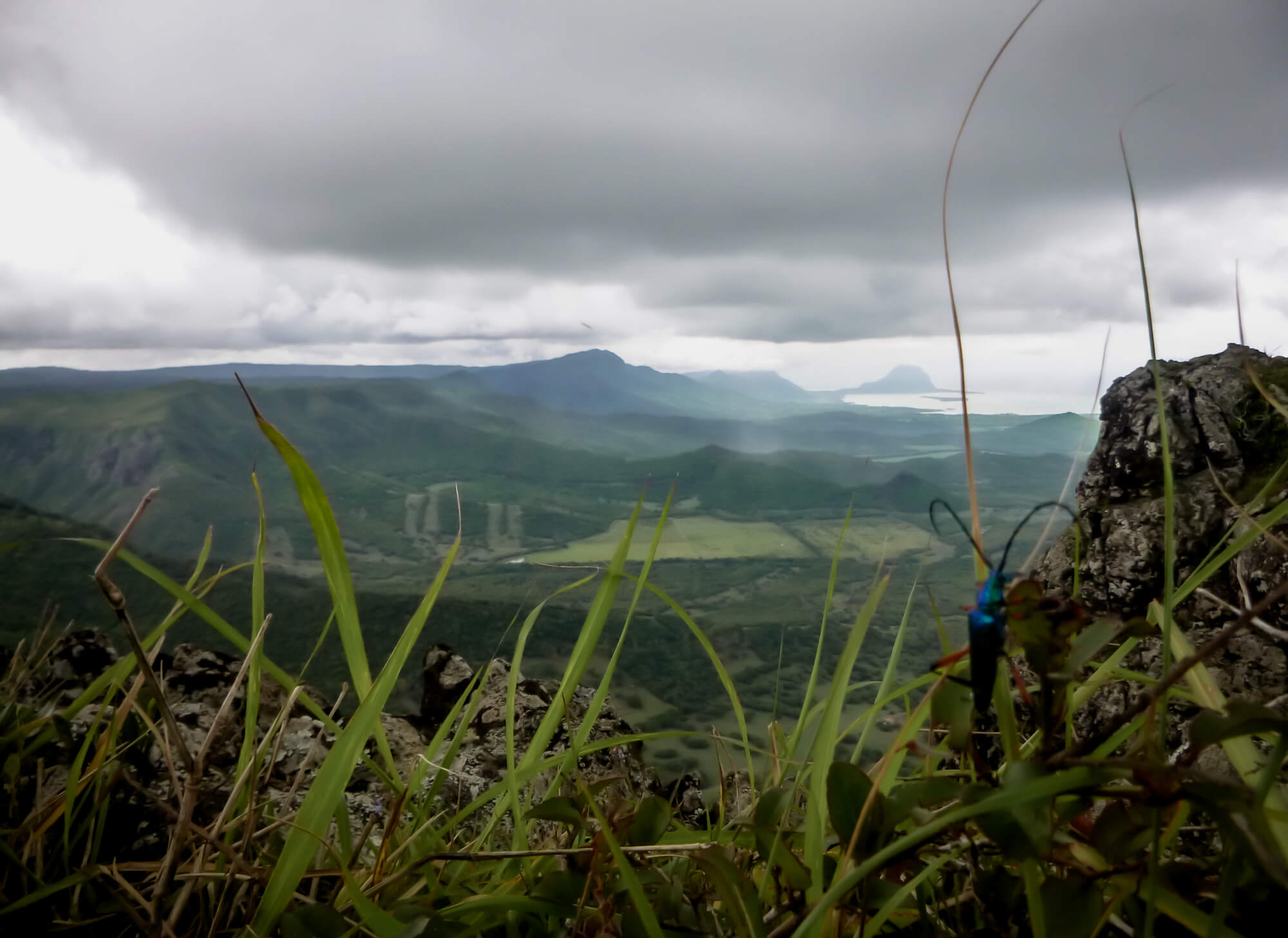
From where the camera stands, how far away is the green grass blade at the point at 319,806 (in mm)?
483

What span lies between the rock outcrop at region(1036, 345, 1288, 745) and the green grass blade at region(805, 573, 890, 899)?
91 centimetres

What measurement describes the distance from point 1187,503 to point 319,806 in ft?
6.26

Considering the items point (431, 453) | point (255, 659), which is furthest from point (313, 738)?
point (431, 453)

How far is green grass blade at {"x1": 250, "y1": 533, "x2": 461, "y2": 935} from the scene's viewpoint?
0.48 meters

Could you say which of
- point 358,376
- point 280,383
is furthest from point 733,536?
point 358,376

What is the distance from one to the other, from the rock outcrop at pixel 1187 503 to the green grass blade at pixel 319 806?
4.17 ft

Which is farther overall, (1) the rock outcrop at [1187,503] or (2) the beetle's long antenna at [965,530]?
(1) the rock outcrop at [1187,503]

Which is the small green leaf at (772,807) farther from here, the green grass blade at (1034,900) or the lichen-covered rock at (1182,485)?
the lichen-covered rock at (1182,485)

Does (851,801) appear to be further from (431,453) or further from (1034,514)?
(431,453)

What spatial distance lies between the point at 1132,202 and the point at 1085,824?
406mm

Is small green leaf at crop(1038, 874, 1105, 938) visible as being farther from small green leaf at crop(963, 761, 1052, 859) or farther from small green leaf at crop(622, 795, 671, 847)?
small green leaf at crop(622, 795, 671, 847)

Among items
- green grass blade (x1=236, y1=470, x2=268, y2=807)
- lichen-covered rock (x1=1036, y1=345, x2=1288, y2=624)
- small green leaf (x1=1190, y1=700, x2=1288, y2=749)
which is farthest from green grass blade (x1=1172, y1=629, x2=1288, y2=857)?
lichen-covered rock (x1=1036, y1=345, x2=1288, y2=624)

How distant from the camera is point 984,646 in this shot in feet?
1.08

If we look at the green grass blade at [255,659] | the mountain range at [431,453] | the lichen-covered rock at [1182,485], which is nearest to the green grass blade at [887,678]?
A: the green grass blade at [255,659]
